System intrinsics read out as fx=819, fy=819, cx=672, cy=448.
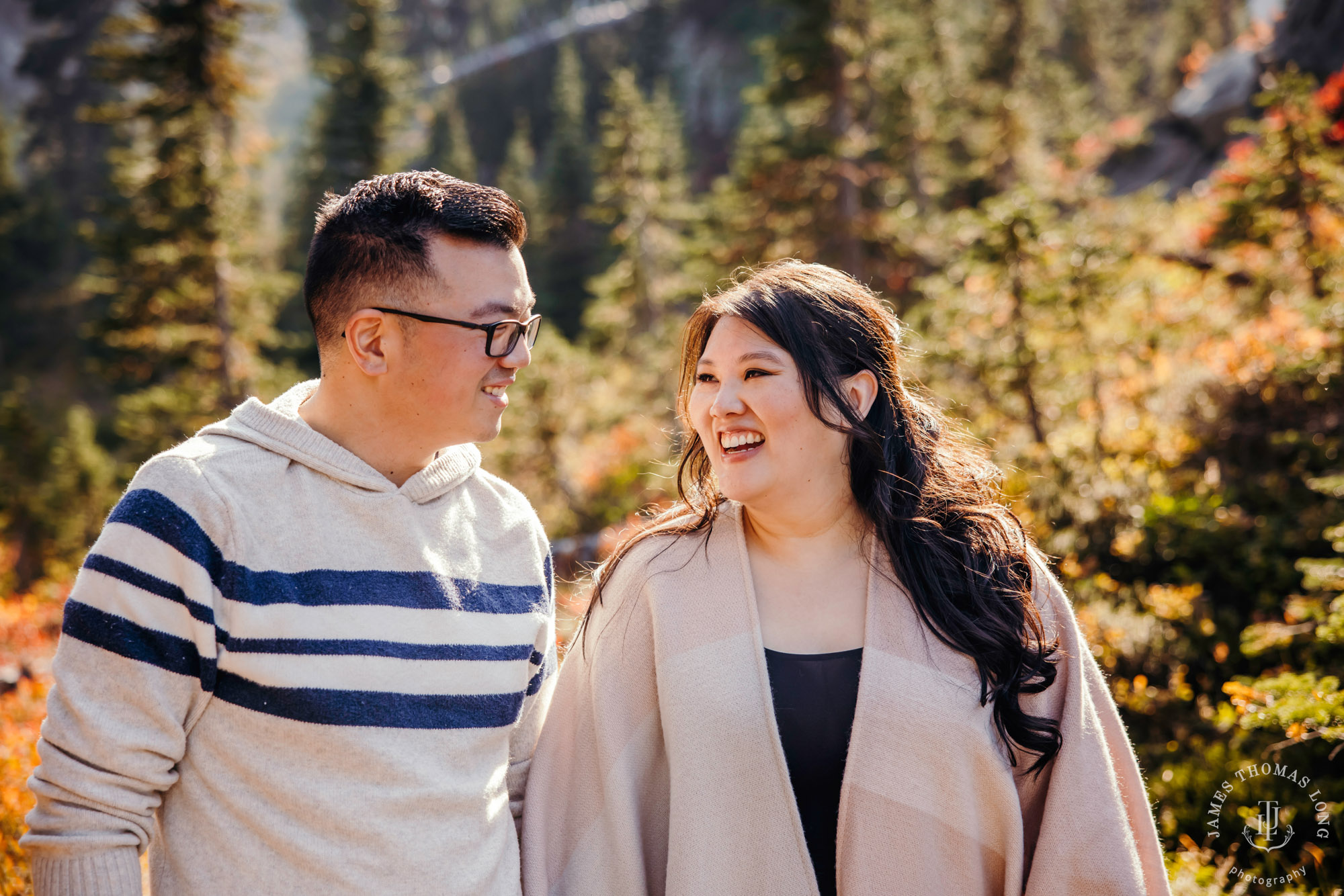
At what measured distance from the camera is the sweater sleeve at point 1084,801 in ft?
7.27

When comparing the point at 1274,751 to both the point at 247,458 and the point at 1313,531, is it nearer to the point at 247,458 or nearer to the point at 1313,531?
the point at 1313,531

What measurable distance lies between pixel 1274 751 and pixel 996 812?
2950 mm

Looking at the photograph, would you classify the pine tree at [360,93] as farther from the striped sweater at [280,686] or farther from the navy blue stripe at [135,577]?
the navy blue stripe at [135,577]

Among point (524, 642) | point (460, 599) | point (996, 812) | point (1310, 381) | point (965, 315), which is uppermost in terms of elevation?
point (965, 315)

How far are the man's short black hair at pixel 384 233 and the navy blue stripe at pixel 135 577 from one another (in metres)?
0.72

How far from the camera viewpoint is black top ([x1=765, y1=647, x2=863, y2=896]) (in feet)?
7.82

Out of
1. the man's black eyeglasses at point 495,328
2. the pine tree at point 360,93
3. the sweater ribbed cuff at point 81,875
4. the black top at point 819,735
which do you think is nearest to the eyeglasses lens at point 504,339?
the man's black eyeglasses at point 495,328

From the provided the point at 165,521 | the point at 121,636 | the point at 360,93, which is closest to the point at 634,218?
the point at 360,93

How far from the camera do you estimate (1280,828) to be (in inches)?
148

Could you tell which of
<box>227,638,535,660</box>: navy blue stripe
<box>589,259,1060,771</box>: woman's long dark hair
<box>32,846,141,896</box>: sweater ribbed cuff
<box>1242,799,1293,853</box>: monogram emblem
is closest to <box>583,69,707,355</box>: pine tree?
<box>1242,799,1293,853</box>: monogram emblem

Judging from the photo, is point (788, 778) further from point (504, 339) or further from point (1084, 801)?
point (504, 339)

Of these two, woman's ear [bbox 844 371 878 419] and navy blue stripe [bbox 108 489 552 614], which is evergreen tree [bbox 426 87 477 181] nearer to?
woman's ear [bbox 844 371 878 419]

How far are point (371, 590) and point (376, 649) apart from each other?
14 centimetres

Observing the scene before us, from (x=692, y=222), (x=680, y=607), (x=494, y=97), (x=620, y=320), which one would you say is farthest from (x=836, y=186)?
(x=494, y=97)
